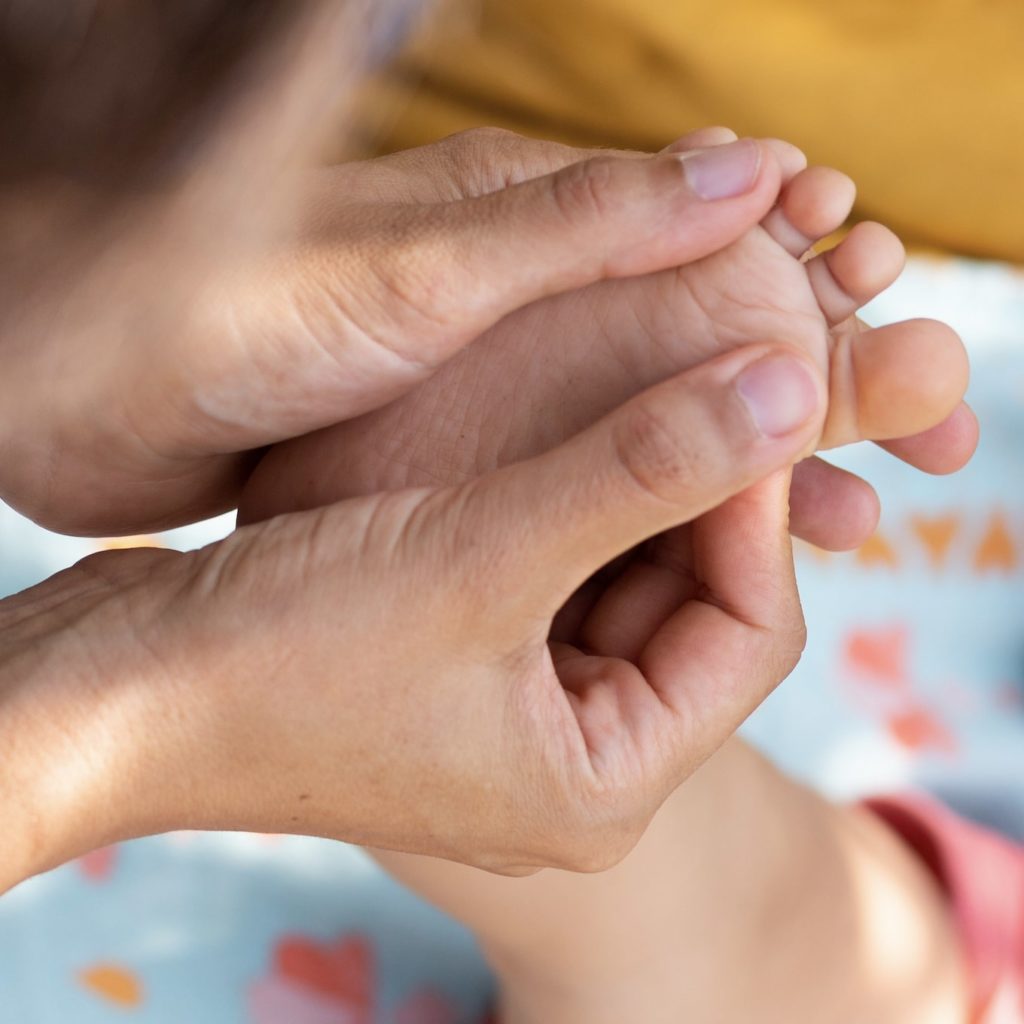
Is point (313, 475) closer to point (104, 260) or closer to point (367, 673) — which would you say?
point (367, 673)

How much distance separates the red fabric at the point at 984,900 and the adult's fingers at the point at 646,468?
22.3 inches

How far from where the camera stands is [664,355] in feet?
2.16

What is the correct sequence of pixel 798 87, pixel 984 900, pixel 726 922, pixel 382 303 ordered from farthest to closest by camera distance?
pixel 798 87, pixel 984 900, pixel 726 922, pixel 382 303

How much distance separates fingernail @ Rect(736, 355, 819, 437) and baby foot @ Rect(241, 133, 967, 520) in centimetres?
8

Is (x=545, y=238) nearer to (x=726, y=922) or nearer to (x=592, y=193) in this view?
(x=592, y=193)

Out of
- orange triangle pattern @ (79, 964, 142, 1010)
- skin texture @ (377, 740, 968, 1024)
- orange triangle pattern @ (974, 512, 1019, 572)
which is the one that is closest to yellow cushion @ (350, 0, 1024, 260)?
orange triangle pattern @ (974, 512, 1019, 572)

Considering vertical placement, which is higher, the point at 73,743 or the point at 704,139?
the point at 704,139

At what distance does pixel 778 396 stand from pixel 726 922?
46cm

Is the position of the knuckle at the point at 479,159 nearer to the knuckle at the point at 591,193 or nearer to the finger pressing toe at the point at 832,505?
the knuckle at the point at 591,193

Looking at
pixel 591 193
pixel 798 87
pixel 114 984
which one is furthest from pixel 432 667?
pixel 798 87

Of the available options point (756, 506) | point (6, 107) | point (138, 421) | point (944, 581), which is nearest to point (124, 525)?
point (138, 421)

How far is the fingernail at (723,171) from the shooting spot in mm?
618

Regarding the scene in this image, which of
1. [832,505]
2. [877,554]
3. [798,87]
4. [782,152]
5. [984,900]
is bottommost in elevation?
[984,900]

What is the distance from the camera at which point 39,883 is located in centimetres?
99
